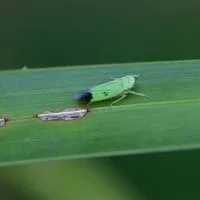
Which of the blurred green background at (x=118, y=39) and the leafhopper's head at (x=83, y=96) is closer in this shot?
the leafhopper's head at (x=83, y=96)

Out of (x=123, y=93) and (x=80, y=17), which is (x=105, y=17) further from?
(x=123, y=93)

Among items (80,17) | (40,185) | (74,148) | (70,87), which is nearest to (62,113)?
(70,87)

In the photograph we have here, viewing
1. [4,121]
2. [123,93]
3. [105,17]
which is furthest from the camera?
[105,17]

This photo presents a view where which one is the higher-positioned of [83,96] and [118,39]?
[118,39]

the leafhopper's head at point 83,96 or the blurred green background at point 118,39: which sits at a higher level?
the blurred green background at point 118,39

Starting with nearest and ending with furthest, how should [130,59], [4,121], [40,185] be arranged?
1. [4,121]
2. [40,185]
3. [130,59]
